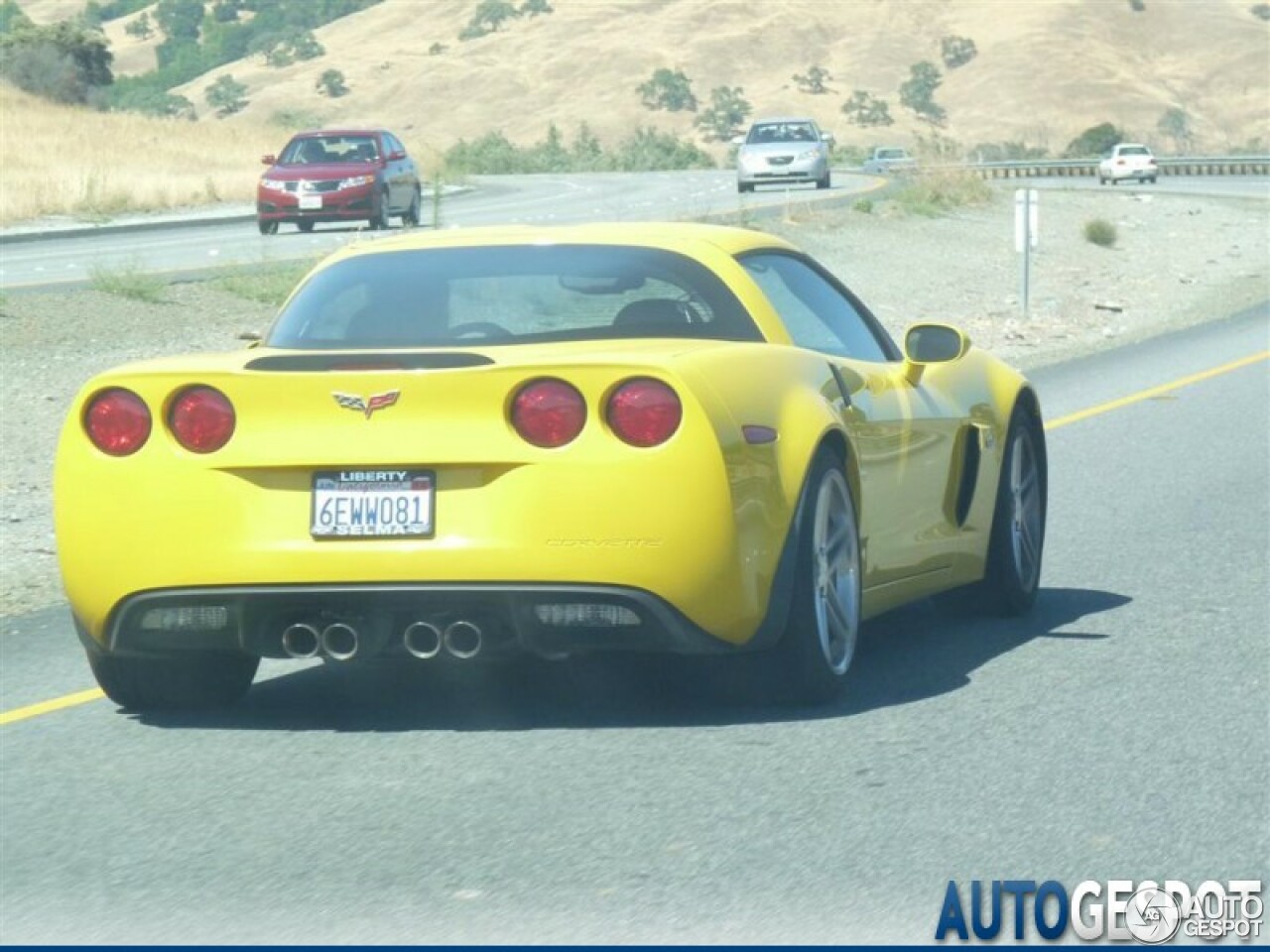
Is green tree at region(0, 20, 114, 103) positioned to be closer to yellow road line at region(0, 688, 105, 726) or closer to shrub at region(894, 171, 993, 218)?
shrub at region(894, 171, 993, 218)

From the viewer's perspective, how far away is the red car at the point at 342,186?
1512 inches

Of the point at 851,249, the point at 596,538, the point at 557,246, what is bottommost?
the point at 851,249

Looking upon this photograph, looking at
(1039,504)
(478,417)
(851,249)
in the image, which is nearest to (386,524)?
(478,417)

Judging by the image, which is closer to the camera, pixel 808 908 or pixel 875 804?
pixel 808 908

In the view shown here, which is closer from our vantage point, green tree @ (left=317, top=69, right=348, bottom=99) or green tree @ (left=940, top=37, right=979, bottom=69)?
green tree @ (left=317, top=69, right=348, bottom=99)

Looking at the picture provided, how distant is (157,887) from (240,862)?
0.25 m

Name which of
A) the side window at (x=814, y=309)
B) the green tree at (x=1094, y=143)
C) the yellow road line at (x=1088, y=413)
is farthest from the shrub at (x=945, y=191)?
the green tree at (x=1094, y=143)

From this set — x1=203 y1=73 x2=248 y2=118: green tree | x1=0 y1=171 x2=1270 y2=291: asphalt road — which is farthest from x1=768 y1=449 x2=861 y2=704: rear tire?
x1=203 y1=73 x2=248 y2=118: green tree

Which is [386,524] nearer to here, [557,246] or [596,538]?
[596,538]

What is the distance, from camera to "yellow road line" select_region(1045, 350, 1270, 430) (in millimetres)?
16953

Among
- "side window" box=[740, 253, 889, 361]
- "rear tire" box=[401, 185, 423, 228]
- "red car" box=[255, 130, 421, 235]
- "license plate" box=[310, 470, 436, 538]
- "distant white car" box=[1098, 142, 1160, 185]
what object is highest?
"side window" box=[740, 253, 889, 361]

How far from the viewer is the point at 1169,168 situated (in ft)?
271

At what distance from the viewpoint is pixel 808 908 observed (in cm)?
539

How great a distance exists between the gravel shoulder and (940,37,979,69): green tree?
111241 millimetres
